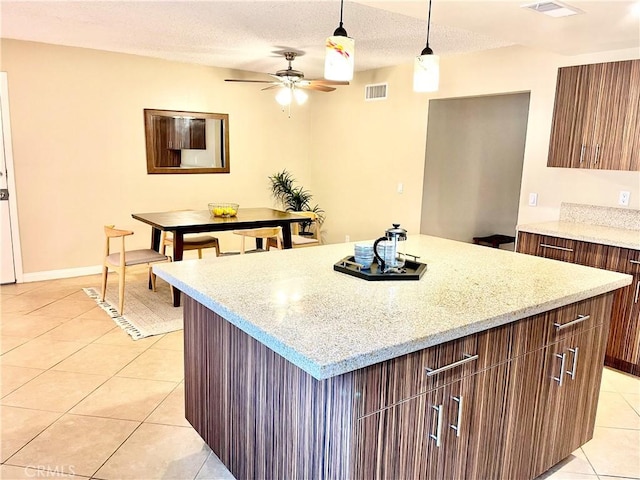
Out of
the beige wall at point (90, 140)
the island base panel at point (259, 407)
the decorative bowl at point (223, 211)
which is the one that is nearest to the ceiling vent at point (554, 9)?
the island base panel at point (259, 407)

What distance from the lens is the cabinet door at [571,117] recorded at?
3529mm

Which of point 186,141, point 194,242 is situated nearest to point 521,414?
point 194,242

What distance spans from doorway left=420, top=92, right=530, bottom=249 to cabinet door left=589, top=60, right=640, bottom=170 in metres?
2.08

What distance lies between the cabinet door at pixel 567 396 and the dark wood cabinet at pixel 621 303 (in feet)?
3.89

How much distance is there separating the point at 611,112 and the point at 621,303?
4.49 feet

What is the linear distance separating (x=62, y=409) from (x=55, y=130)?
3.48 metres

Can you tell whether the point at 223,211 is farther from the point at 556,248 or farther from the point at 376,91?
the point at 556,248

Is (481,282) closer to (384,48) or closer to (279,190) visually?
(384,48)

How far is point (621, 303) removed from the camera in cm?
323

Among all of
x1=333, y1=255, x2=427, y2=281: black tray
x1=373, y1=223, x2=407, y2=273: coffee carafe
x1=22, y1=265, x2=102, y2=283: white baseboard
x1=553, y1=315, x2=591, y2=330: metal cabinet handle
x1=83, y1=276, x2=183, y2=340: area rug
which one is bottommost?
x1=83, y1=276, x2=183, y2=340: area rug

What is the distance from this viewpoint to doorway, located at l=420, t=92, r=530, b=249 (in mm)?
5527

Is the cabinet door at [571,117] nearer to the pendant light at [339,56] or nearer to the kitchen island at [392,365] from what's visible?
the kitchen island at [392,365]

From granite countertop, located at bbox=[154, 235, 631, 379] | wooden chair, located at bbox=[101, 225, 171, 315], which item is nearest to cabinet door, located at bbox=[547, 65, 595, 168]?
granite countertop, located at bbox=[154, 235, 631, 379]

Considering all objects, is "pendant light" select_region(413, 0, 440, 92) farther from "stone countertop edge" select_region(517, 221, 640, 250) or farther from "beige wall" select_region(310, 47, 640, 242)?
"beige wall" select_region(310, 47, 640, 242)
